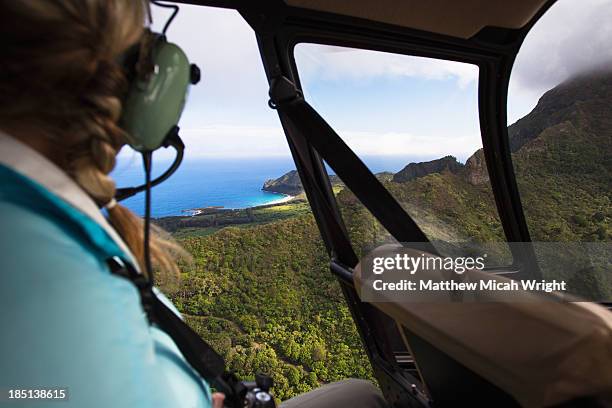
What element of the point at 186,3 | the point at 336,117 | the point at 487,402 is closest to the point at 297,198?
the point at 336,117

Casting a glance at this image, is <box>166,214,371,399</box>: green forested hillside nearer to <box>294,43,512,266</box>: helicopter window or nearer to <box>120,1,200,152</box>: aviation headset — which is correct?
<box>294,43,512,266</box>: helicopter window

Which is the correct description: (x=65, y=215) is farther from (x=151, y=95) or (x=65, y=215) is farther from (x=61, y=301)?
(x=151, y=95)

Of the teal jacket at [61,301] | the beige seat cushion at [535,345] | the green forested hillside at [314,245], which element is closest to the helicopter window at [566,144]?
the green forested hillside at [314,245]

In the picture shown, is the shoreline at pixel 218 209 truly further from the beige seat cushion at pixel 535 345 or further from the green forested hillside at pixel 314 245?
the beige seat cushion at pixel 535 345

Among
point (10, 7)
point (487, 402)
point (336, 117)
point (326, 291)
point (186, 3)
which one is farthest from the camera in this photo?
point (326, 291)

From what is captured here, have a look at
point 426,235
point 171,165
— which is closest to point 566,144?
point 426,235

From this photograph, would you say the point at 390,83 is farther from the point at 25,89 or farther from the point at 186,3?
the point at 25,89

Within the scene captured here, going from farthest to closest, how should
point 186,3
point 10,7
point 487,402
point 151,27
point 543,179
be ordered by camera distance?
1. point 543,179
2. point 186,3
3. point 487,402
4. point 151,27
5. point 10,7
